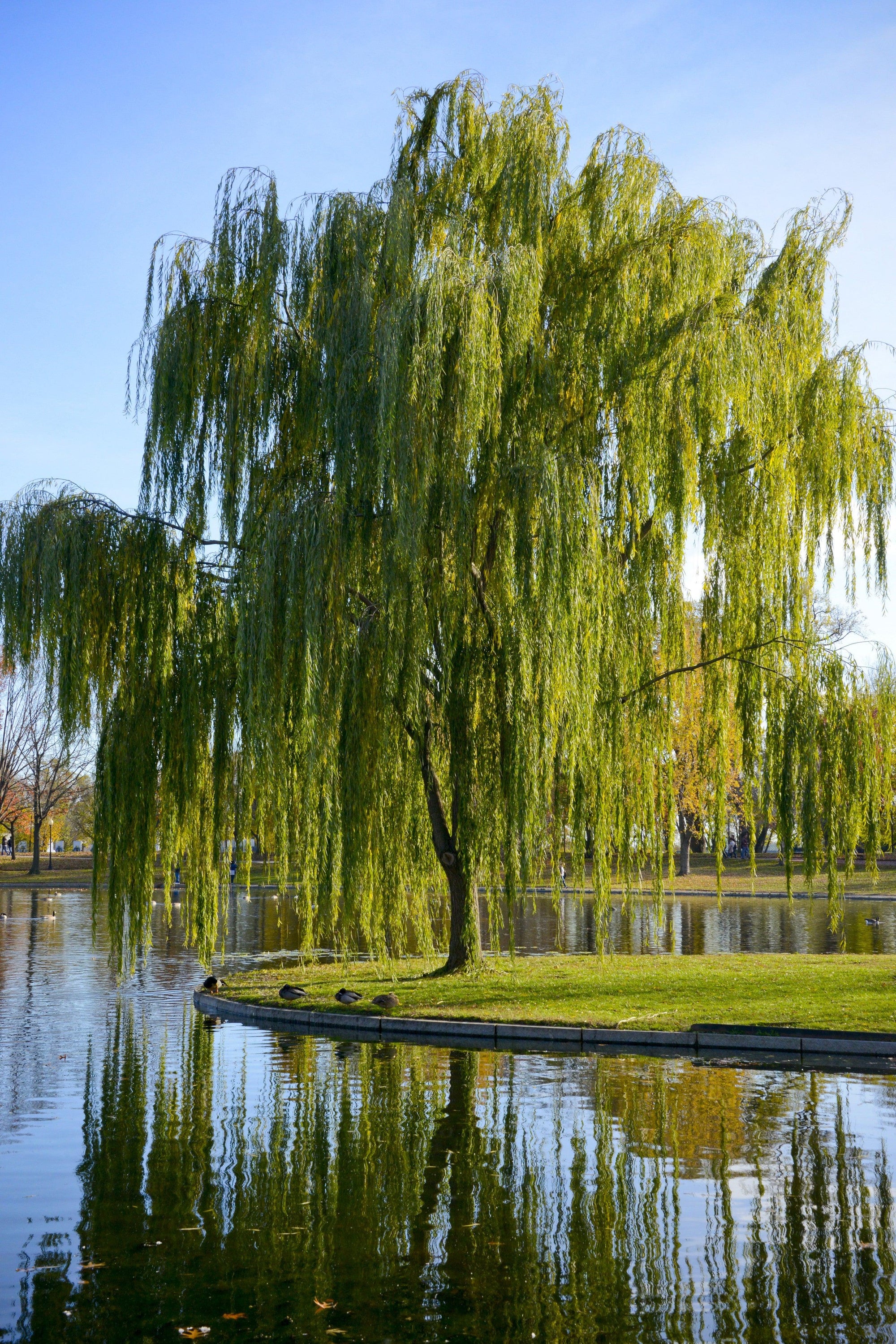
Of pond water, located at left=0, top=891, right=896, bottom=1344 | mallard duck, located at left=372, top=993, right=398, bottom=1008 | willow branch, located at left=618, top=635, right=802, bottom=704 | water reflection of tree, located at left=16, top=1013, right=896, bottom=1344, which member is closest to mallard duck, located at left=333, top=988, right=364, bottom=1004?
mallard duck, located at left=372, top=993, right=398, bottom=1008

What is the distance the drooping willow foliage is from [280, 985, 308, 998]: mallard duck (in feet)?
7.70

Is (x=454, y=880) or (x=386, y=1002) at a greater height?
(x=454, y=880)

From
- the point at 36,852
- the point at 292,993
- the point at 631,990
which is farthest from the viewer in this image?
the point at 36,852

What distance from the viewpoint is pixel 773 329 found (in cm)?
1484

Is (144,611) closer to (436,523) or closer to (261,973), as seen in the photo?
(436,523)

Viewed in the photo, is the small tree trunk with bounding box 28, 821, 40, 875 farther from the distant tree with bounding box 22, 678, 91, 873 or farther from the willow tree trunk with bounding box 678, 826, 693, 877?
the willow tree trunk with bounding box 678, 826, 693, 877

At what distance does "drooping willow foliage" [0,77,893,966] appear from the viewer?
41.0 ft

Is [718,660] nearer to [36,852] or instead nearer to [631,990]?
[631,990]

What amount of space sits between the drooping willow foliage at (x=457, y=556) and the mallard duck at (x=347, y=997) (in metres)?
1.57

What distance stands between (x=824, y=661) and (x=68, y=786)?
53427mm

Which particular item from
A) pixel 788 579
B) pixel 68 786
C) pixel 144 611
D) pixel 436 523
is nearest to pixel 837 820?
pixel 788 579

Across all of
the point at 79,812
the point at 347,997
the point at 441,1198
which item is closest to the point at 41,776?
the point at 79,812

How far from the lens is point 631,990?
16.8m

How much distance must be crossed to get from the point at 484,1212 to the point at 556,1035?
6694mm
